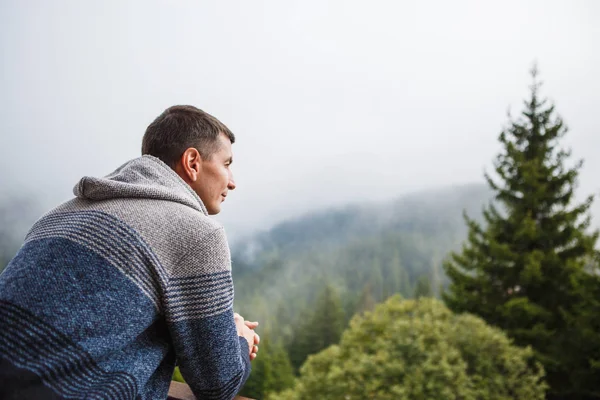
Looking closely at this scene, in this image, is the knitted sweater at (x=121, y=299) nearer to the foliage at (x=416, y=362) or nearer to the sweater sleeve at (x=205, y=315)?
the sweater sleeve at (x=205, y=315)

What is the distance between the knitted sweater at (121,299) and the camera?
2.39 ft

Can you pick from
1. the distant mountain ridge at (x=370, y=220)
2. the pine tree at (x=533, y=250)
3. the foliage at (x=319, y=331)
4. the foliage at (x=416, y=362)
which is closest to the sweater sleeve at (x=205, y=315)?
the foliage at (x=416, y=362)

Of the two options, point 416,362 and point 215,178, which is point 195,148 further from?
point 416,362

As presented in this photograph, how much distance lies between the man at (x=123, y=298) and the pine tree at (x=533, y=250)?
13.5 meters

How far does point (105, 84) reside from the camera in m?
58.3

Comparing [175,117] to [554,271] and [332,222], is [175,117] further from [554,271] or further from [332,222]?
[332,222]

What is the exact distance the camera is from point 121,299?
2.62ft

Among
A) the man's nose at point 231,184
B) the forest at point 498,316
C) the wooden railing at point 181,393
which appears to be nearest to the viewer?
the wooden railing at point 181,393

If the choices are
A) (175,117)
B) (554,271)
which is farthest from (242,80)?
(175,117)

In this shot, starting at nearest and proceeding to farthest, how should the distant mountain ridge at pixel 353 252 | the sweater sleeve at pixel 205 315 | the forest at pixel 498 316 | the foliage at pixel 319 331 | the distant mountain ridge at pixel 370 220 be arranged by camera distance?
the sweater sleeve at pixel 205 315
the forest at pixel 498 316
the foliage at pixel 319 331
the distant mountain ridge at pixel 353 252
the distant mountain ridge at pixel 370 220

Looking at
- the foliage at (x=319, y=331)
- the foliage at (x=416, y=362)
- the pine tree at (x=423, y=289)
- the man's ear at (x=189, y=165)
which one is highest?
the pine tree at (x=423, y=289)

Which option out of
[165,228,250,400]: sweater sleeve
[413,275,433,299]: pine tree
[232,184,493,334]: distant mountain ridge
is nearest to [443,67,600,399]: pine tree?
[165,228,250,400]: sweater sleeve

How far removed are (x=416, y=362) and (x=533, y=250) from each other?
9.13 m

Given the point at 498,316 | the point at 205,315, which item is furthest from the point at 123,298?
the point at 498,316
